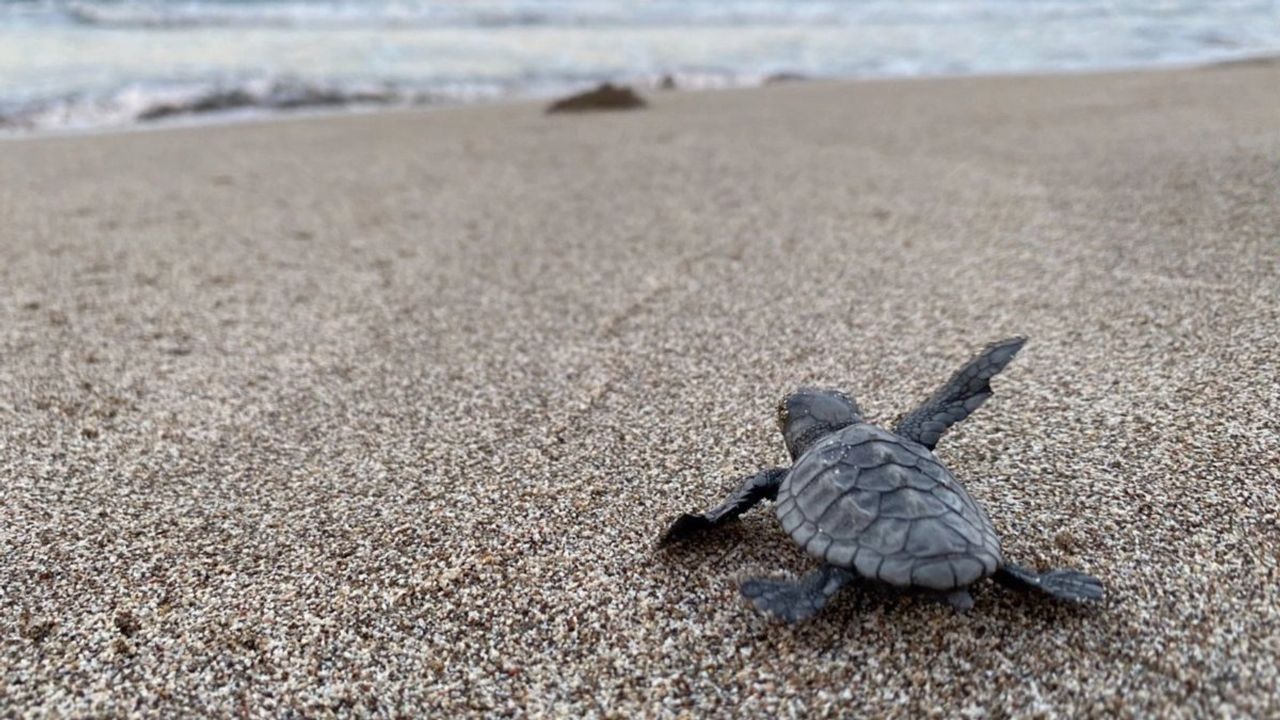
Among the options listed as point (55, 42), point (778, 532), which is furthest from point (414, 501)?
point (55, 42)

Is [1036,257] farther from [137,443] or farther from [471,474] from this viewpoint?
[137,443]

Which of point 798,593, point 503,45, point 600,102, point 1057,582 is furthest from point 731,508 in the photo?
point 503,45

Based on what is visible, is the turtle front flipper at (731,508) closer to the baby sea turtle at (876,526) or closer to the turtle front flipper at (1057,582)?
the baby sea turtle at (876,526)

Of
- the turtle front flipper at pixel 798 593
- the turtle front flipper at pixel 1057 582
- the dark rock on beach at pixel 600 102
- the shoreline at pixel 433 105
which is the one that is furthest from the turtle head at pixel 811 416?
the shoreline at pixel 433 105

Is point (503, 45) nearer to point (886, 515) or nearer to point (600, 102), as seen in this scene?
point (600, 102)

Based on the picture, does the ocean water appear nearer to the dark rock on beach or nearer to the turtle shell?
the dark rock on beach
